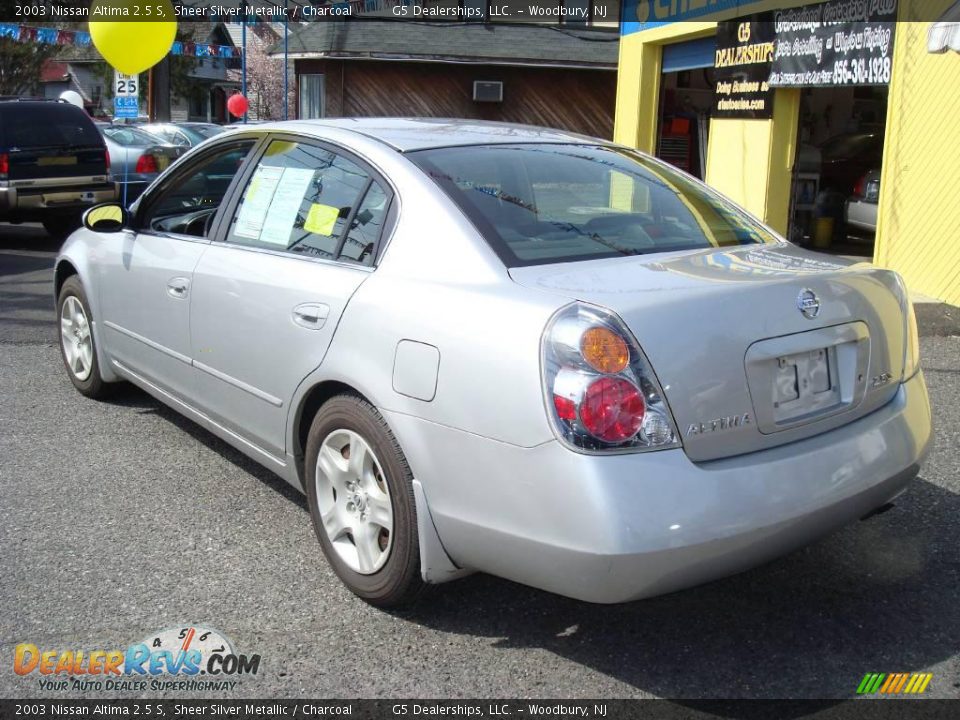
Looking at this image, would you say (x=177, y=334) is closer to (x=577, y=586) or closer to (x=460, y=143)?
(x=460, y=143)

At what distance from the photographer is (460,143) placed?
380 cm

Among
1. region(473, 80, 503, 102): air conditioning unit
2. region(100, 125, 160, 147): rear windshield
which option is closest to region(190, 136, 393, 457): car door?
region(100, 125, 160, 147): rear windshield

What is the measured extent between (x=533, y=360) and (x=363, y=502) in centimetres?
92

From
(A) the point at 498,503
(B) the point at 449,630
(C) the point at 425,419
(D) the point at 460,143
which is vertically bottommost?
(B) the point at 449,630

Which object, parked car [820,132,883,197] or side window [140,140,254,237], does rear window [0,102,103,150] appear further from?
parked car [820,132,883,197]

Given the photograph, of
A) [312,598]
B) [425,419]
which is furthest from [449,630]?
[425,419]

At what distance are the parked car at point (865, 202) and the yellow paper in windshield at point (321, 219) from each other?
31.4ft

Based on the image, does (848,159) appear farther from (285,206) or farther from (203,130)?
(285,206)

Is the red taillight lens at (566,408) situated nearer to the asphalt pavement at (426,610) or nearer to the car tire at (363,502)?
the car tire at (363,502)

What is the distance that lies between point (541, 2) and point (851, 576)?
2685 cm

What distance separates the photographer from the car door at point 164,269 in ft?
14.5

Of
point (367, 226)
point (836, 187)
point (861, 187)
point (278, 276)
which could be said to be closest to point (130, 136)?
point (836, 187)

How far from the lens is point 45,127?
12.6 meters

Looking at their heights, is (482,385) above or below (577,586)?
above
